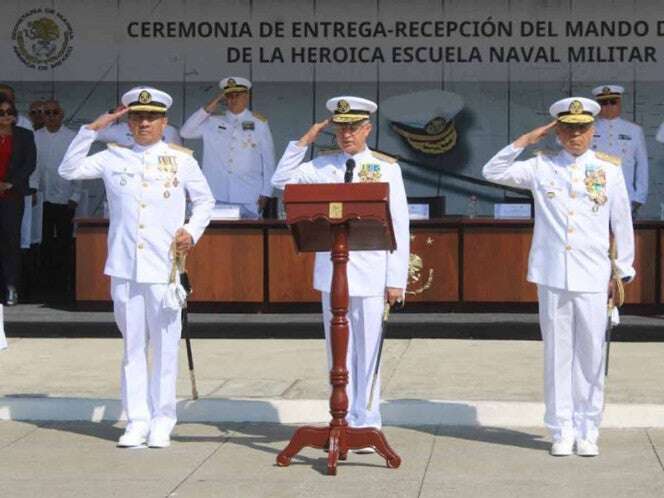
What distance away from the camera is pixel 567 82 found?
56.8 feet

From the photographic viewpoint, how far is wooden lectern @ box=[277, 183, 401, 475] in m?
9.07

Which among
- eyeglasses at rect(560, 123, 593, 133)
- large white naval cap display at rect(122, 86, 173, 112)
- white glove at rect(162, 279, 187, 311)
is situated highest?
large white naval cap display at rect(122, 86, 173, 112)

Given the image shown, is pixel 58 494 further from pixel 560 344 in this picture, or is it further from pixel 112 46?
pixel 112 46

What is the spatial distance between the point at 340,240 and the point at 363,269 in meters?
0.46

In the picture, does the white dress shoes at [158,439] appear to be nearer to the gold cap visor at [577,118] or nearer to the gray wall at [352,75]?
the gold cap visor at [577,118]

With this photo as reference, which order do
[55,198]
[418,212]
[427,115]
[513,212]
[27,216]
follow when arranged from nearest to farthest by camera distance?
1. [513,212]
2. [418,212]
3. [27,216]
4. [55,198]
5. [427,115]

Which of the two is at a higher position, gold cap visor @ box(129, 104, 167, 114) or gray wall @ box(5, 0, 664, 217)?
gray wall @ box(5, 0, 664, 217)

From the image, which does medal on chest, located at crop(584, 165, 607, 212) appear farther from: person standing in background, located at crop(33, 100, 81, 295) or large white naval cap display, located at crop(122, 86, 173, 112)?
person standing in background, located at crop(33, 100, 81, 295)

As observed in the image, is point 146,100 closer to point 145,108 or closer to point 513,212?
point 145,108

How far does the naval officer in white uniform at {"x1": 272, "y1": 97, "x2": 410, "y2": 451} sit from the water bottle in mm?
6037

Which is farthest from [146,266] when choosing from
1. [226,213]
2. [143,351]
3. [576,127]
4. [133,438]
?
[226,213]

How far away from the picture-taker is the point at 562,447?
9422mm

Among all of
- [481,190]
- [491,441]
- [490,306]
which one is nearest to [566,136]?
[491,441]

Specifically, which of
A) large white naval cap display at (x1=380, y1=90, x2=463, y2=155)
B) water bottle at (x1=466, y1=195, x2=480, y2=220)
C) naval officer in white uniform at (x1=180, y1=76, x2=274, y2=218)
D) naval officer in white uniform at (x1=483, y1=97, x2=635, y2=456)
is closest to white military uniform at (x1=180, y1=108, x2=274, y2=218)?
naval officer in white uniform at (x1=180, y1=76, x2=274, y2=218)
